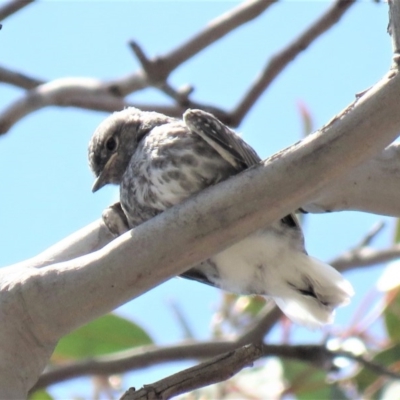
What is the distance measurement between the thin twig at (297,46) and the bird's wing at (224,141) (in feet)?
3.79

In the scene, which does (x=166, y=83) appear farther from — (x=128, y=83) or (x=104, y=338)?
(x=104, y=338)

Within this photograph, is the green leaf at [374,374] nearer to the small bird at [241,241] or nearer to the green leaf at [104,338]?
the small bird at [241,241]

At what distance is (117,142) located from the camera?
402cm

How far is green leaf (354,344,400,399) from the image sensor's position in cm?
431

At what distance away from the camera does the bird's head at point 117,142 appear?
3953mm

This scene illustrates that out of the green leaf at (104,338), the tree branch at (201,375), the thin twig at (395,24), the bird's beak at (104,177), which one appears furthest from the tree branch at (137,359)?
the thin twig at (395,24)

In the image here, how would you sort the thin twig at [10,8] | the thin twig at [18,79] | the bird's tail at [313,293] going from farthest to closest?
the thin twig at [18,79] < the thin twig at [10,8] < the bird's tail at [313,293]

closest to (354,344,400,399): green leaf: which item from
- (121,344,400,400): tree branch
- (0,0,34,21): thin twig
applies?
(121,344,400,400): tree branch

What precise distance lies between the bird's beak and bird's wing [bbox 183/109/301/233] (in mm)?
764

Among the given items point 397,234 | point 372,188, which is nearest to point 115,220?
point 372,188

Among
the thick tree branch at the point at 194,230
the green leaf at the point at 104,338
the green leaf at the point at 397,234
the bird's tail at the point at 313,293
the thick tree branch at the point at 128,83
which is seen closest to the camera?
the thick tree branch at the point at 194,230

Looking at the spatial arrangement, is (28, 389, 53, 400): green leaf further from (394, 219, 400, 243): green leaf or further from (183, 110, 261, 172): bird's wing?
(394, 219, 400, 243): green leaf

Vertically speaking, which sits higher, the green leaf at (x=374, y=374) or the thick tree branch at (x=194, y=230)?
the thick tree branch at (x=194, y=230)

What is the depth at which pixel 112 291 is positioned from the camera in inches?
97.5
